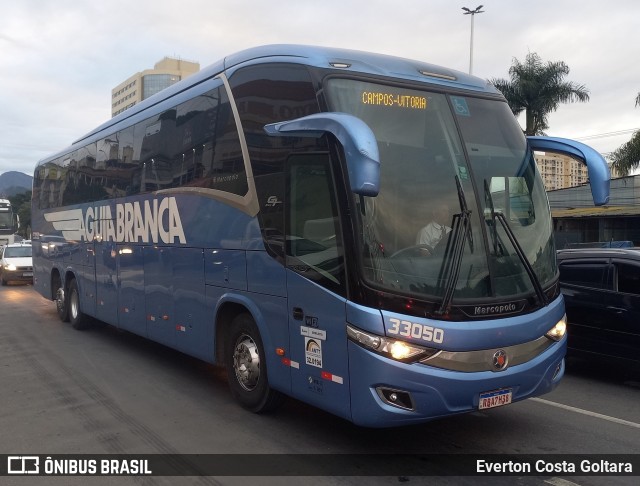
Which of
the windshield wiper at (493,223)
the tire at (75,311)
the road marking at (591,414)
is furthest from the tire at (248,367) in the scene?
the tire at (75,311)

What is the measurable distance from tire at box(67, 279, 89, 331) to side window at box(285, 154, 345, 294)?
26.7 feet

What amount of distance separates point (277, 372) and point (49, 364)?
5037 millimetres

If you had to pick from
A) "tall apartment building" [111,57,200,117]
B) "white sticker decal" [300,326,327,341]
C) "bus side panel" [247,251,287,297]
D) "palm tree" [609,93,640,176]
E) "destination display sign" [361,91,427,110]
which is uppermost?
"tall apartment building" [111,57,200,117]

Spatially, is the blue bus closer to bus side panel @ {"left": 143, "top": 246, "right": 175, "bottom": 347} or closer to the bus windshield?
the bus windshield

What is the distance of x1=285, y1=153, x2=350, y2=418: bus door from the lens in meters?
4.97

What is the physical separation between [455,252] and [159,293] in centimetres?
497

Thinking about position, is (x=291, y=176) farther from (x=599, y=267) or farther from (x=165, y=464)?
(x=599, y=267)

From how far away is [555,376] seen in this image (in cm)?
548

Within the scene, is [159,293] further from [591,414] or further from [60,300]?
[60,300]

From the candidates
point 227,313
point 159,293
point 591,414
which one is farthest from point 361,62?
point 159,293

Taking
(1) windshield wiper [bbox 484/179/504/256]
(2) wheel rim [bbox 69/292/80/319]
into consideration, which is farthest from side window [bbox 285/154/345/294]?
(2) wheel rim [bbox 69/292/80/319]

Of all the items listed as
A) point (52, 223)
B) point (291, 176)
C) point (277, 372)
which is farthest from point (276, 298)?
point (52, 223)

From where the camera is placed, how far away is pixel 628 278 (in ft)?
25.4

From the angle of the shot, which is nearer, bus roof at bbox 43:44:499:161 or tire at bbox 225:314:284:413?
bus roof at bbox 43:44:499:161
